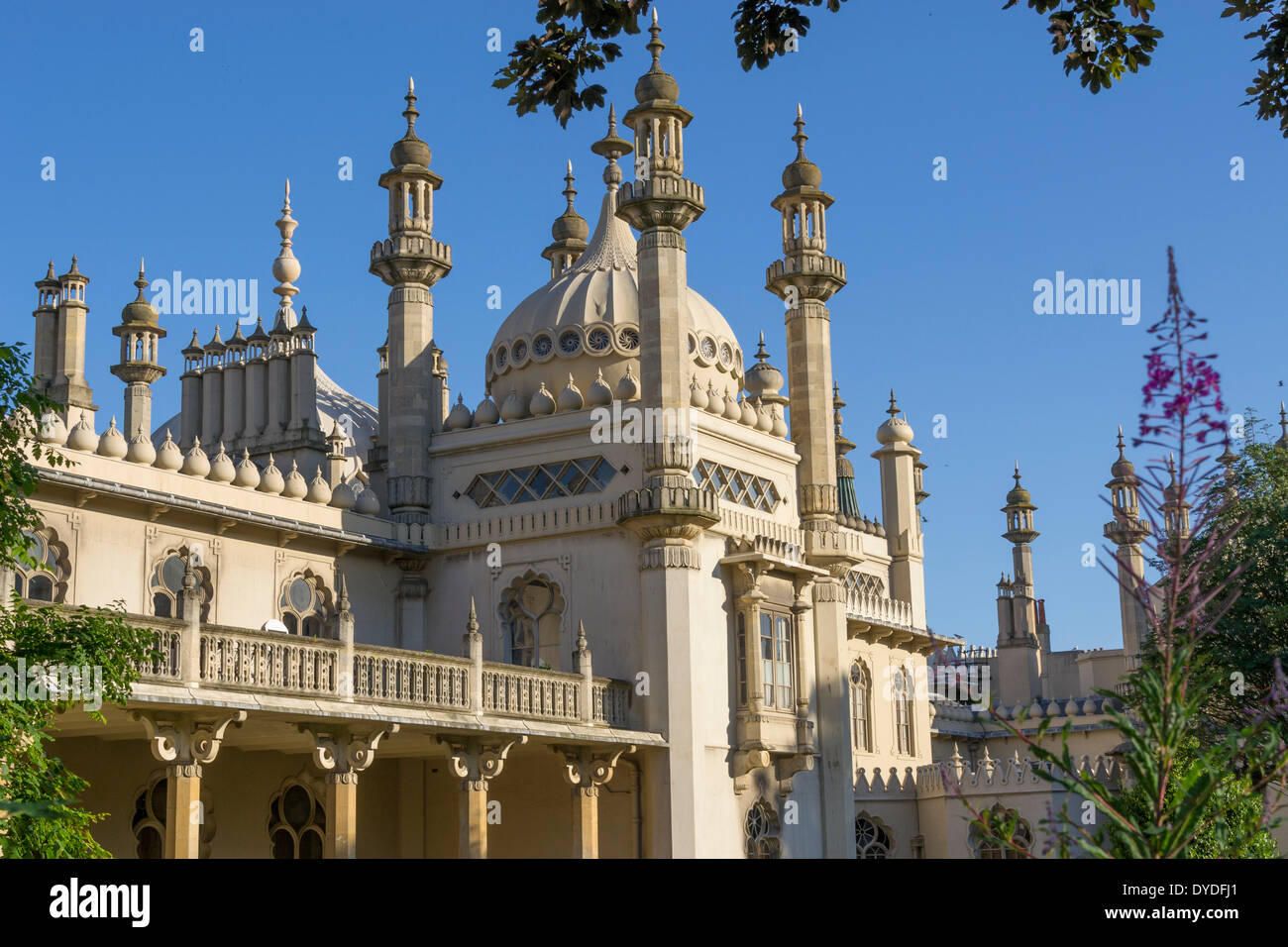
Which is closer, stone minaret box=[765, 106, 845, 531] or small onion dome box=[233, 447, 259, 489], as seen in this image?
small onion dome box=[233, 447, 259, 489]

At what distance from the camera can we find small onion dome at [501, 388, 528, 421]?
31.3m

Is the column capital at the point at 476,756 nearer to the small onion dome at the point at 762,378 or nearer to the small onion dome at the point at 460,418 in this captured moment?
the small onion dome at the point at 460,418

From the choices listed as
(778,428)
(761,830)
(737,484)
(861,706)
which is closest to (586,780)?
(761,830)

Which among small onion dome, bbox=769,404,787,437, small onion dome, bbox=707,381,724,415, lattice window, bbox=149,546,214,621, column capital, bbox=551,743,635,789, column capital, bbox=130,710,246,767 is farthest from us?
small onion dome, bbox=769,404,787,437

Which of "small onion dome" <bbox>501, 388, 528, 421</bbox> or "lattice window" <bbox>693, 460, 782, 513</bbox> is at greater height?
"small onion dome" <bbox>501, 388, 528, 421</bbox>

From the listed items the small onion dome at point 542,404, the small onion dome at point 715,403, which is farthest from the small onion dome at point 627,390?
the small onion dome at point 715,403

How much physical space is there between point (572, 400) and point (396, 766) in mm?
7666

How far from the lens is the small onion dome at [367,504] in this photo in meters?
30.2

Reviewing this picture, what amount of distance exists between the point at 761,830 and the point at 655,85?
14.3m

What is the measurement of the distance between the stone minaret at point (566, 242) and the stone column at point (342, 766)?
16.5m

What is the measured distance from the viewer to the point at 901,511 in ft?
168

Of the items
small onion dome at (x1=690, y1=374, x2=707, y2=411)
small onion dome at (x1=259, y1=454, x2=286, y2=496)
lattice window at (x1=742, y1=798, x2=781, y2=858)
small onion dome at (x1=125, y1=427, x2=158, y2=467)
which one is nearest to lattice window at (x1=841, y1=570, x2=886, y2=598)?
lattice window at (x1=742, y1=798, x2=781, y2=858)

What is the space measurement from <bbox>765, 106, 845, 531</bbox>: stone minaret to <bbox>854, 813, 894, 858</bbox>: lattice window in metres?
10.3

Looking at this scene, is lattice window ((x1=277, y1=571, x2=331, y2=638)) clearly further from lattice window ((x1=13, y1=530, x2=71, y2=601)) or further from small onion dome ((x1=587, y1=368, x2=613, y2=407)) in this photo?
small onion dome ((x1=587, y1=368, x2=613, y2=407))
